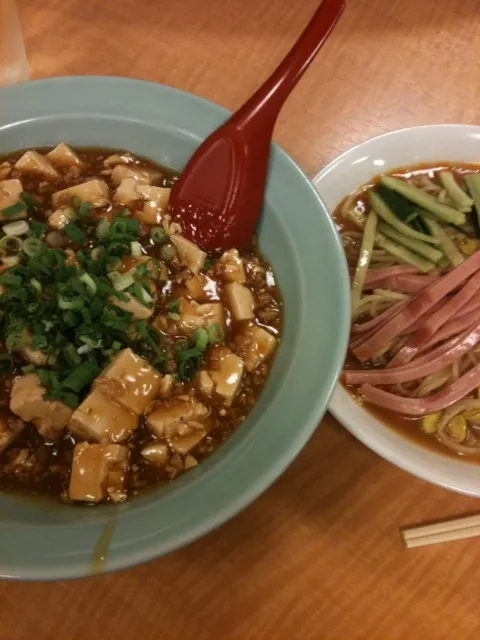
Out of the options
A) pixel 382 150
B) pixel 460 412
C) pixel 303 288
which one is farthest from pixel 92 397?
pixel 382 150

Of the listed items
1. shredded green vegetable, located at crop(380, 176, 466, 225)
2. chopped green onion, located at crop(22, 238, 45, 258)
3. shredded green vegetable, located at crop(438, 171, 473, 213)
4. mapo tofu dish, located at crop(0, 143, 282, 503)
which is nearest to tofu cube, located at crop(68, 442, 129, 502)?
mapo tofu dish, located at crop(0, 143, 282, 503)

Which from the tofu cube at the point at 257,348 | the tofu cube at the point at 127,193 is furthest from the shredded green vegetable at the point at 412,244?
the tofu cube at the point at 127,193

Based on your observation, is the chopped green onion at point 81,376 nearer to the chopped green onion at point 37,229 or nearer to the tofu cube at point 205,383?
the tofu cube at point 205,383

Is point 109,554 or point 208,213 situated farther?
point 208,213

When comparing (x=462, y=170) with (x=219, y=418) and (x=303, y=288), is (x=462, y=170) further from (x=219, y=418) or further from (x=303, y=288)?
(x=219, y=418)

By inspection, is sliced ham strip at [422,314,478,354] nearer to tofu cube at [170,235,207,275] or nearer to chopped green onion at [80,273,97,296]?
tofu cube at [170,235,207,275]

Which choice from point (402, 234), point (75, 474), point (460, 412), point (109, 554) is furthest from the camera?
point (402, 234)
